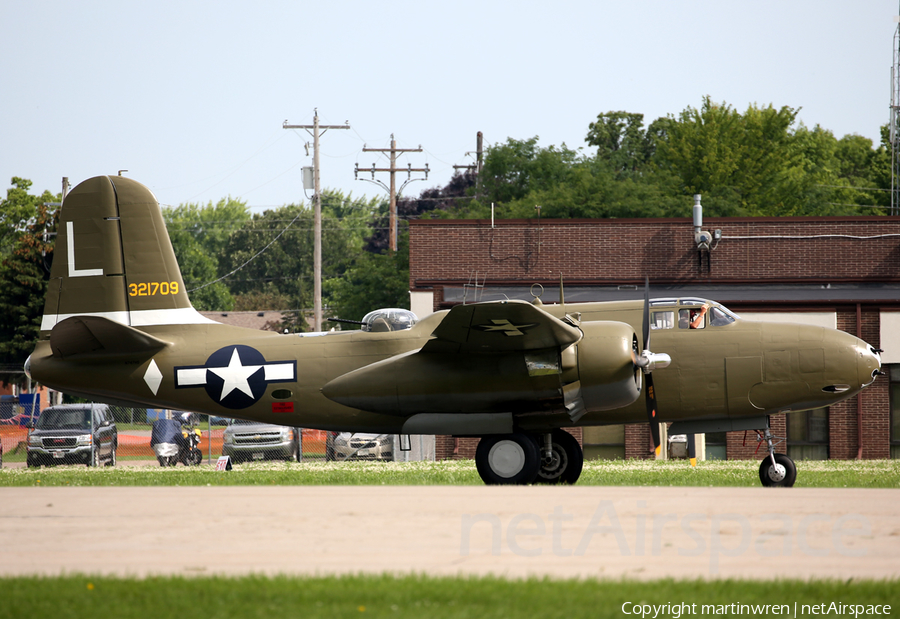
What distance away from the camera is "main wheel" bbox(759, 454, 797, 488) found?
55.5ft

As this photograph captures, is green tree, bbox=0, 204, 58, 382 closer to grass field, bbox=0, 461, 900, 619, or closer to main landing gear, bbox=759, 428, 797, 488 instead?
main landing gear, bbox=759, 428, 797, 488

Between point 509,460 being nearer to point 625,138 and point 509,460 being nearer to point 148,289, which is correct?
point 148,289

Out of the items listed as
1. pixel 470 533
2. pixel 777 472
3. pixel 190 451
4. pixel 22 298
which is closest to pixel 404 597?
pixel 470 533

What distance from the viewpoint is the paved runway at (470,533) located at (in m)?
8.76

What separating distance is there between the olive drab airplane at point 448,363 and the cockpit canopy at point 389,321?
0.04m

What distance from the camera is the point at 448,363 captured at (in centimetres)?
1733

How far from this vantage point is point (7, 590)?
7852 mm

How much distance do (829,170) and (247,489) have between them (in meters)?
81.9

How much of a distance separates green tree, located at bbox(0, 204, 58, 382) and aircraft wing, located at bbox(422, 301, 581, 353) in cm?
4319

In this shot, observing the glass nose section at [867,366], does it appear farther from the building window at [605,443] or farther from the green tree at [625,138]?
the green tree at [625,138]

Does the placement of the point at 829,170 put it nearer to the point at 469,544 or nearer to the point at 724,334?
the point at 724,334

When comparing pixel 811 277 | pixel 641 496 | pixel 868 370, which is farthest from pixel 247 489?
pixel 811 277

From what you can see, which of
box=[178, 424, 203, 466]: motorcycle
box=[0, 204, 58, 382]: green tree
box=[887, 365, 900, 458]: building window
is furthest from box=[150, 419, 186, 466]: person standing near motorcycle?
box=[0, 204, 58, 382]: green tree

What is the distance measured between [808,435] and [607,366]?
1941 centimetres
